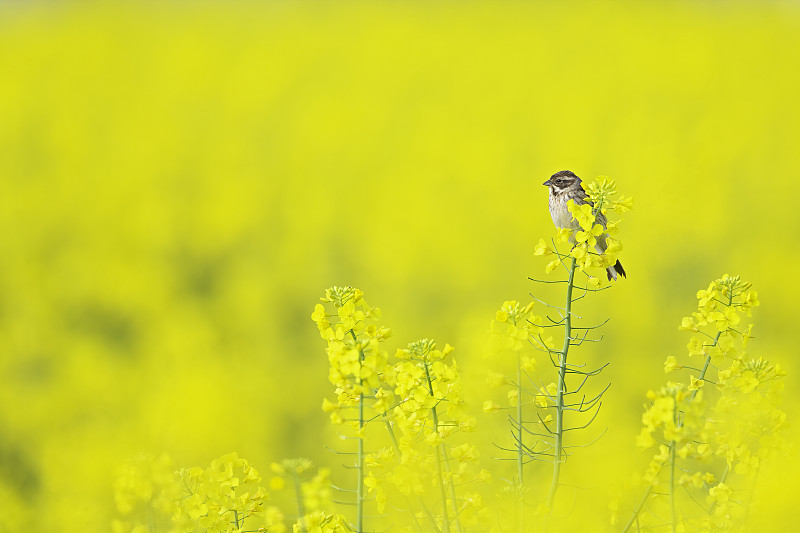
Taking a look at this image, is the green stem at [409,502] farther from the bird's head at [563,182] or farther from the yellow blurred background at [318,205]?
the bird's head at [563,182]

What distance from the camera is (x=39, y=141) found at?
1327cm

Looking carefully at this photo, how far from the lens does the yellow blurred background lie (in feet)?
21.0

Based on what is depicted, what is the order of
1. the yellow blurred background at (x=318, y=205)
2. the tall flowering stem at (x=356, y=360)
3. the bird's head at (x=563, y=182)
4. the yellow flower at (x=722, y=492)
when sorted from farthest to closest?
1. the yellow blurred background at (x=318, y=205)
2. the bird's head at (x=563, y=182)
3. the yellow flower at (x=722, y=492)
4. the tall flowering stem at (x=356, y=360)

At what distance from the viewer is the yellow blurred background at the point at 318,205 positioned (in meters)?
6.41

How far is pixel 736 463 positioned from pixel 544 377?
293 centimetres

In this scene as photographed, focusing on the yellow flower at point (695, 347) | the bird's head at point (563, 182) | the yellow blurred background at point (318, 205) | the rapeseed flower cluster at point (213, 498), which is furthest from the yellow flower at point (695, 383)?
the rapeseed flower cluster at point (213, 498)


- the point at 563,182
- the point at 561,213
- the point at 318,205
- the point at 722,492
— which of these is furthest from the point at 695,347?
the point at 318,205

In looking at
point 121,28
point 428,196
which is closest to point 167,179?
point 428,196

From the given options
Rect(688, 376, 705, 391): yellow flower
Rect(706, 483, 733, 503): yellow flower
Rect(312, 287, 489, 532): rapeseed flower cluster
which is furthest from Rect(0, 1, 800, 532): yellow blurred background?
Rect(312, 287, 489, 532): rapeseed flower cluster

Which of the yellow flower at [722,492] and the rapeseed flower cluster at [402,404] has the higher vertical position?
the rapeseed flower cluster at [402,404]

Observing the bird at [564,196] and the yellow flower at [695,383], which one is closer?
the yellow flower at [695,383]

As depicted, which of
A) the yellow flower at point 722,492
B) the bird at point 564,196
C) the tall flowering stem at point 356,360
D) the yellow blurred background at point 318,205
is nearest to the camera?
the tall flowering stem at point 356,360

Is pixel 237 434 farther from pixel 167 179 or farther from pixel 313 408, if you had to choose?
pixel 167 179

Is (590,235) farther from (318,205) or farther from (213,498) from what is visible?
(318,205)
